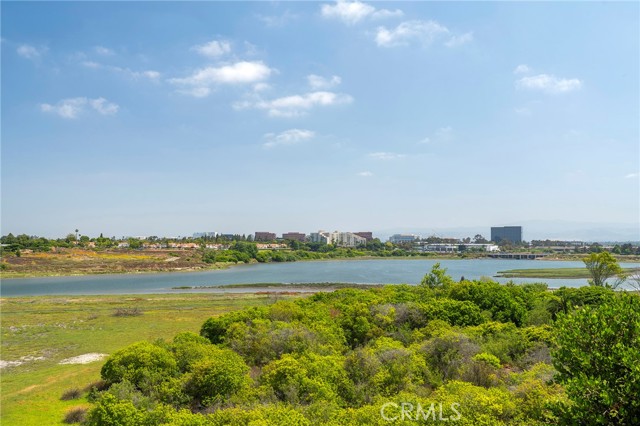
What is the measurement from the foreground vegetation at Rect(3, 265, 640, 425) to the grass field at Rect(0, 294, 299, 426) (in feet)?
1.98

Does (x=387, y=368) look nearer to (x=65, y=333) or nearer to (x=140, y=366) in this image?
(x=140, y=366)

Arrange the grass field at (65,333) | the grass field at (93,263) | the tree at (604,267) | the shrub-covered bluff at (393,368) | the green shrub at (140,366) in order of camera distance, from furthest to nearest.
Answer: the grass field at (93,263)
the tree at (604,267)
the grass field at (65,333)
the green shrub at (140,366)
the shrub-covered bluff at (393,368)

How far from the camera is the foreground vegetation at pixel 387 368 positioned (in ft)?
28.9

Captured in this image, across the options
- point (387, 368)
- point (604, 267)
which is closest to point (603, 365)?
point (387, 368)

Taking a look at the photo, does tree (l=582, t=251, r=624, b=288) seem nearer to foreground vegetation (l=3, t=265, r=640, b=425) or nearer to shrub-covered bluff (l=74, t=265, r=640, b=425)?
foreground vegetation (l=3, t=265, r=640, b=425)

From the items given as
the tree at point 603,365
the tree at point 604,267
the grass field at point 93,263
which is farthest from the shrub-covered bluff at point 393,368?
the grass field at point 93,263

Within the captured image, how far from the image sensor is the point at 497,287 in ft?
90.5

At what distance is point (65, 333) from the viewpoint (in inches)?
1326

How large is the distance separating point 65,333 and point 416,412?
3239cm

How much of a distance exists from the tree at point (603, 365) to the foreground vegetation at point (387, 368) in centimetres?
2

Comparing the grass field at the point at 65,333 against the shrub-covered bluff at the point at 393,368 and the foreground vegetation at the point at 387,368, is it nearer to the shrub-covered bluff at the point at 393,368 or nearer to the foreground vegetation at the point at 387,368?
the foreground vegetation at the point at 387,368

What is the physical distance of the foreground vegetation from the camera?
28.9ft

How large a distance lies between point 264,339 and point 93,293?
181 feet

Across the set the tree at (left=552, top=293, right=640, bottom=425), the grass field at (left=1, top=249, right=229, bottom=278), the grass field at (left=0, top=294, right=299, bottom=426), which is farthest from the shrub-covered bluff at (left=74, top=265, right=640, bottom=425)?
the grass field at (left=1, top=249, right=229, bottom=278)
